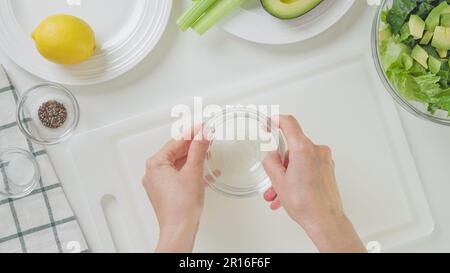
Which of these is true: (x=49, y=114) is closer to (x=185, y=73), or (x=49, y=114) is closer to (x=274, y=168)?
(x=185, y=73)

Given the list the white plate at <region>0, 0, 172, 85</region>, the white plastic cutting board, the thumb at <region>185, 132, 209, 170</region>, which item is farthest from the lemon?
the thumb at <region>185, 132, 209, 170</region>

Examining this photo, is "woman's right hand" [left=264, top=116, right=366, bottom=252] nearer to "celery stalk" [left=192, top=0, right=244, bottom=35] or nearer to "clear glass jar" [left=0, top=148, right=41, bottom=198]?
"celery stalk" [left=192, top=0, right=244, bottom=35]

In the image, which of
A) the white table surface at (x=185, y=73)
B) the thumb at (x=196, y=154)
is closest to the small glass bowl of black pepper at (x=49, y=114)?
the white table surface at (x=185, y=73)

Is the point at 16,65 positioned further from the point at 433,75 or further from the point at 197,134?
the point at 433,75

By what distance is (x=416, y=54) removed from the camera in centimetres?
108

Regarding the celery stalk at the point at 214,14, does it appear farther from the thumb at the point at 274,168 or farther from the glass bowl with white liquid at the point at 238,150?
the thumb at the point at 274,168

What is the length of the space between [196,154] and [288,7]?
0.34 m

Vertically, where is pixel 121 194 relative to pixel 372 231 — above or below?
above

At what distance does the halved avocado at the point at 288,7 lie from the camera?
43.9 inches

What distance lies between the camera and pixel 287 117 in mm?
1103

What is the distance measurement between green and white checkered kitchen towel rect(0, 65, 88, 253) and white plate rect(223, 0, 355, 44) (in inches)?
18.7

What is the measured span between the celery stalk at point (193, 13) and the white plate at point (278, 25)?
0.19ft
